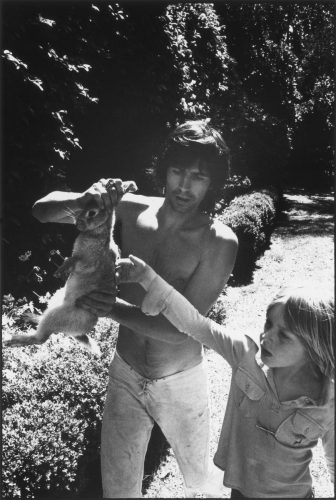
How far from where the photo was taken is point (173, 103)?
786 cm

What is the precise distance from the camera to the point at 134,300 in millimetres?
2334

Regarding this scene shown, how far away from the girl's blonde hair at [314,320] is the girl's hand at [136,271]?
575 mm

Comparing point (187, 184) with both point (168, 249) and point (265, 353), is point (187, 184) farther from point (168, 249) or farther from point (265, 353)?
point (265, 353)

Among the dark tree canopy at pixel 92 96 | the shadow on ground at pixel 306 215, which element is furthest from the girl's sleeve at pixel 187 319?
the shadow on ground at pixel 306 215

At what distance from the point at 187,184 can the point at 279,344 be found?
86cm

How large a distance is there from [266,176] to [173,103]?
11130 mm

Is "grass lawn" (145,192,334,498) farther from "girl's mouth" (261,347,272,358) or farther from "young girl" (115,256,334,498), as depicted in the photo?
A: "girl's mouth" (261,347,272,358)

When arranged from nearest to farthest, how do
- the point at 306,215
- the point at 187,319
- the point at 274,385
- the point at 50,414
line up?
1. the point at 187,319
2. the point at 274,385
3. the point at 50,414
4. the point at 306,215

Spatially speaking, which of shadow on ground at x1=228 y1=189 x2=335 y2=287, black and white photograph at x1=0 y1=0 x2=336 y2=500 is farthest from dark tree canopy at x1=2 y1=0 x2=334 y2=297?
shadow on ground at x1=228 y1=189 x2=335 y2=287

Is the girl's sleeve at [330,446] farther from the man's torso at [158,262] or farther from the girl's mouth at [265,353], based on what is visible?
the man's torso at [158,262]

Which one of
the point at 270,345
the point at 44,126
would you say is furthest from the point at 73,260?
the point at 44,126

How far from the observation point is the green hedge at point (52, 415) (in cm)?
302

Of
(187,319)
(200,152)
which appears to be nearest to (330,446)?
(187,319)

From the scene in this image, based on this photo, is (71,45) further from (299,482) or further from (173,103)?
(299,482)
